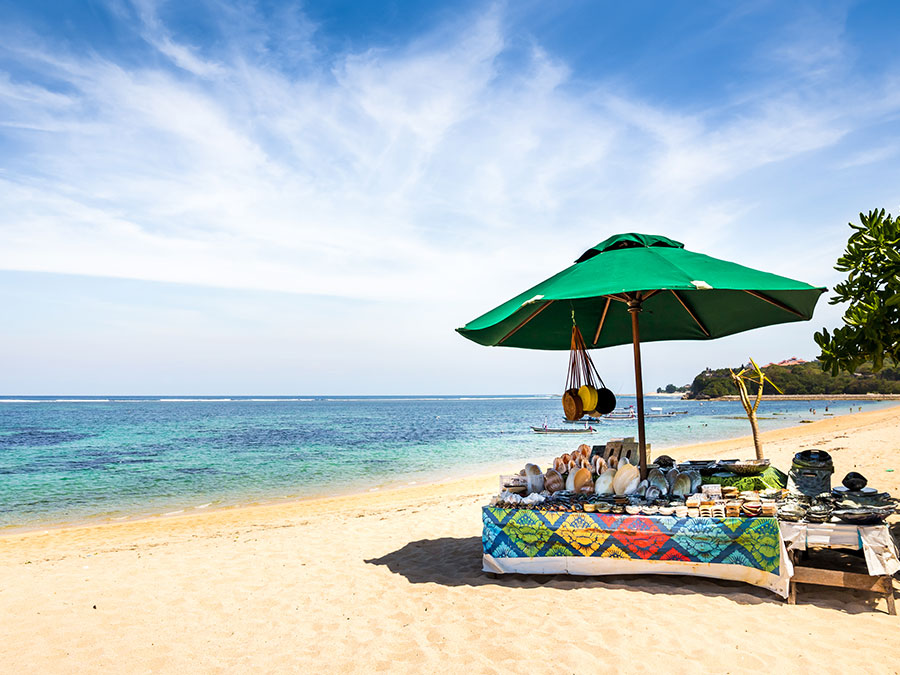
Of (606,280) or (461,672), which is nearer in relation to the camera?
(461,672)

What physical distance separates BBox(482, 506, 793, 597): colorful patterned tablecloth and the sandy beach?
144 mm

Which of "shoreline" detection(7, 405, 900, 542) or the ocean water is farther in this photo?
the ocean water

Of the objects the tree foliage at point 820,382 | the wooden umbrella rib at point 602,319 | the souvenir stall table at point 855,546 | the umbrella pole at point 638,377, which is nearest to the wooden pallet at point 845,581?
the souvenir stall table at point 855,546

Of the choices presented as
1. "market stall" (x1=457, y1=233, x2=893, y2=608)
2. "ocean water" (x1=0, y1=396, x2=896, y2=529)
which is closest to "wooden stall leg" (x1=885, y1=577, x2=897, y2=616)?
"market stall" (x1=457, y1=233, x2=893, y2=608)

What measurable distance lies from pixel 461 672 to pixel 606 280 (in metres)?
2.59

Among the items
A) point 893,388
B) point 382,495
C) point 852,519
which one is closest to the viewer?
point 852,519

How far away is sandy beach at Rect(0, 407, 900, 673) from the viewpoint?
10.2 ft

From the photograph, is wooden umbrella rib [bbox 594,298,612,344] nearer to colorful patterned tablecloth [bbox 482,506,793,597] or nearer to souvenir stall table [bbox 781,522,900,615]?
colorful patterned tablecloth [bbox 482,506,793,597]

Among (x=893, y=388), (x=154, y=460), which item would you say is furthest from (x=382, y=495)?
(x=893, y=388)

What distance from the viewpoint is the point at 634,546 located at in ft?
13.4

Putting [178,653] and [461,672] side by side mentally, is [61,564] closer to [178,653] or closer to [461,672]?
[178,653]

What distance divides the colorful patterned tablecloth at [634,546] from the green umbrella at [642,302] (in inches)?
27.1

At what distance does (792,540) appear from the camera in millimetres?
3689

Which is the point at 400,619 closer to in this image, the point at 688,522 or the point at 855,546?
the point at 688,522
